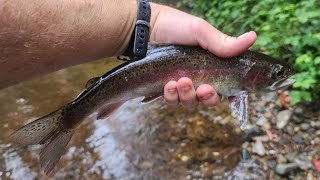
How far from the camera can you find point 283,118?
185 inches

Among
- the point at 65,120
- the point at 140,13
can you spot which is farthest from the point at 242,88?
the point at 65,120

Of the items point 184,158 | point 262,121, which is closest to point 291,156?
point 262,121

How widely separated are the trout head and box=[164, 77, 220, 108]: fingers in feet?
0.79

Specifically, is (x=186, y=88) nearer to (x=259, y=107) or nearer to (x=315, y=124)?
(x=315, y=124)

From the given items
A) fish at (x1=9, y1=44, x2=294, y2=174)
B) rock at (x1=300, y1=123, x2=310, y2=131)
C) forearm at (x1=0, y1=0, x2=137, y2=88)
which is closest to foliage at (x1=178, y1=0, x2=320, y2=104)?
rock at (x1=300, y1=123, x2=310, y2=131)

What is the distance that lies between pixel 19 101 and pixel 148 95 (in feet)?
11.6

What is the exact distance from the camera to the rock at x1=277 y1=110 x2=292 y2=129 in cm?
465

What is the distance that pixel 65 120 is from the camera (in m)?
2.74

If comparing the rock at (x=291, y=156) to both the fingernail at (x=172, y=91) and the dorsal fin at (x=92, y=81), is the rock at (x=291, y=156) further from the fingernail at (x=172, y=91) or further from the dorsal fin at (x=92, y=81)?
the dorsal fin at (x=92, y=81)

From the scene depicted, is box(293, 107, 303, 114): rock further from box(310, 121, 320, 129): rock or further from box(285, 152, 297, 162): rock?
box(285, 152, 297, 162): rock

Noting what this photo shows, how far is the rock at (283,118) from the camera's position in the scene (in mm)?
4652

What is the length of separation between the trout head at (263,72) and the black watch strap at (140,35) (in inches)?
25.1

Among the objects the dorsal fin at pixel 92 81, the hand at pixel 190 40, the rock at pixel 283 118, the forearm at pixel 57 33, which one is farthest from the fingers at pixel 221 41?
the rock at pixel 283 118

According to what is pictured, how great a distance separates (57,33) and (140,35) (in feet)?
1.81
